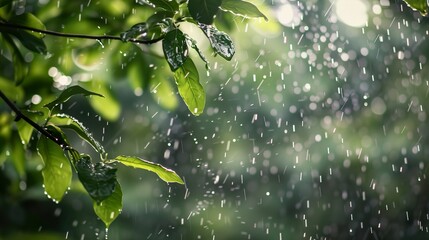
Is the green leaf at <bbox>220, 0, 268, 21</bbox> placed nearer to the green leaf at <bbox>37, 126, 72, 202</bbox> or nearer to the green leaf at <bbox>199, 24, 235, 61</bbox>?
the green leaf at <bbox>199, 24, 235, 61</bbox>

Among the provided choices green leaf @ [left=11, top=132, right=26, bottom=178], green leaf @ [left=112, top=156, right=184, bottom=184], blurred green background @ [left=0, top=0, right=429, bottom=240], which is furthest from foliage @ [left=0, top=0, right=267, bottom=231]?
blurred green background @ [left=0, top=0, right=429, bottom=240]

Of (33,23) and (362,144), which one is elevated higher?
(33,23)

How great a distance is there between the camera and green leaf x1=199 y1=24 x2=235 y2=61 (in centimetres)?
61

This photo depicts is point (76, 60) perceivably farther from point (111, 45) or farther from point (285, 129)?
point (285, 129)

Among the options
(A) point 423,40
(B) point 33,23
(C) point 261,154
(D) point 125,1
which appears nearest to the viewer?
(B) point 33,23

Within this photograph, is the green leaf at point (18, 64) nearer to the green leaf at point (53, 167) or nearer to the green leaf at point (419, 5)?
the green leaf at point (53, 167)

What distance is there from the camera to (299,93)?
12.7 ft

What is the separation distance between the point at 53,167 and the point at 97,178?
0.19m

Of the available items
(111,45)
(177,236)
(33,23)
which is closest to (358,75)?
(177,236)

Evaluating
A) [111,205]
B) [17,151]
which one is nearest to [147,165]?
[111,205]

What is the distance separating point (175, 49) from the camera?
612 mm

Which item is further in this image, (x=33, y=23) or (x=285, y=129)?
(x=285, y=129)

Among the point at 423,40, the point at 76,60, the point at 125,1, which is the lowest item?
the point at 423,40

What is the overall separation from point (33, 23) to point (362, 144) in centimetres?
299
